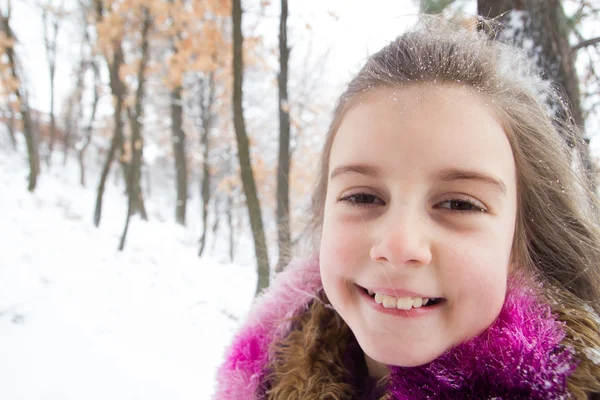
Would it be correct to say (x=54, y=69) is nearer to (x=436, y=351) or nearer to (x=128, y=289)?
(x=128, y=289)

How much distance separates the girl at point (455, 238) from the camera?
2.69 ft

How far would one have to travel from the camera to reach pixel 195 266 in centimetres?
727

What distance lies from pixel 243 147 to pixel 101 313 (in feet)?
7.65

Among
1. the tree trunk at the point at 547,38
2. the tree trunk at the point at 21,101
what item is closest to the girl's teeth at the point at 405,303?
the tree trunk at the point at 547,38

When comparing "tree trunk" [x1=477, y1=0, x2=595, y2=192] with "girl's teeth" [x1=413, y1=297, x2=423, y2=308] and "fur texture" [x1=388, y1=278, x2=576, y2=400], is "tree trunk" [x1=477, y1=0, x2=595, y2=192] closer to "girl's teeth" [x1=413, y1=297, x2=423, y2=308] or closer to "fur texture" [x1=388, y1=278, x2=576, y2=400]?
"fur texture" [x1=388, y1=278, x2=576, y2=400]

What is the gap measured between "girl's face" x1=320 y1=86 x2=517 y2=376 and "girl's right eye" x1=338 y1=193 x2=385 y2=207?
0.01 meters

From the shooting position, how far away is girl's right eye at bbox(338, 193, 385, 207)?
956mm

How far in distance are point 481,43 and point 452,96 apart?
14.0 inches

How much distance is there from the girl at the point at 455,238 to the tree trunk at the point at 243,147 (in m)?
2.31

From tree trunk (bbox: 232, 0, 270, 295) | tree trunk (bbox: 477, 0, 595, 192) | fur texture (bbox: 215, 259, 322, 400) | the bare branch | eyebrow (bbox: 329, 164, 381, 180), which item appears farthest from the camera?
tree trunk (bbox: 232, 0, 270, 295)

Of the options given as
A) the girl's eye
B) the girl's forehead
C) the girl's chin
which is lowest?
the girl's chin

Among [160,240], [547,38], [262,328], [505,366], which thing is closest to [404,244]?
[505,366]

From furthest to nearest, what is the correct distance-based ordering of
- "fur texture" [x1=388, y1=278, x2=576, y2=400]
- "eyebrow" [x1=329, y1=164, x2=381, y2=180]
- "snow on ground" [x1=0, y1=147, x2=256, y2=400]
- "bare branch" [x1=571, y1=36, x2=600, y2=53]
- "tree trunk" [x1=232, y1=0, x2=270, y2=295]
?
1. "tree trunk" [x1=232, y1=0, x2=270, y2=295]
2. "snow on ground" [x1=0, y1=147, x2=256, y2=400]
3. "bare branch" [x1=571, y1=36, x2=600, y2=53]
4. "eyebrow" [x1=329, y1=164, x2=381, y2=180]
5. "fur texture" [x1=388, y1=278, x2=576, y2=400]

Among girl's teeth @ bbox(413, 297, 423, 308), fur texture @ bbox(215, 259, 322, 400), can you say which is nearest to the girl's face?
girl's teeth @ bbox(413, 297, 423, 308)
